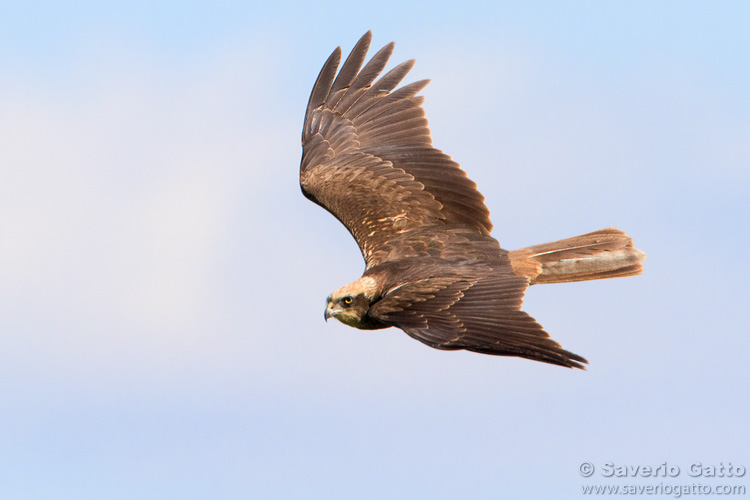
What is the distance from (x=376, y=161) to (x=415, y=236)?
132 centimetres

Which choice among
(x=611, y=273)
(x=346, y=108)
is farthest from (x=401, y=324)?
(x=346, y=108)

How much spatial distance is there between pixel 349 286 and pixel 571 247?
2.51 metres

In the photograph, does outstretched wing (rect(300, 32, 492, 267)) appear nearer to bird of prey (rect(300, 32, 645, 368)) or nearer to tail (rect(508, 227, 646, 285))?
bird of prey (rect(300, 32, 645, 368))

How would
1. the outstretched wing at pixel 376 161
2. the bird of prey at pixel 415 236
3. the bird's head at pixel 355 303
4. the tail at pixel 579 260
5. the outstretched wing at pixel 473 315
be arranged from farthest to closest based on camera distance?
the outstretched wing at pixel 376 161
the tail at pixel 579 260
the bird's head at pixel 355 303
the bird of prey at pixel 415 236
the outstretched wing at pixel 473 315

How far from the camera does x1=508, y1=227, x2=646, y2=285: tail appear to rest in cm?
1157

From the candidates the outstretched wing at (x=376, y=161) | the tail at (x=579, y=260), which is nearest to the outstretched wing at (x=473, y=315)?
the tail at (x=579, y=260)

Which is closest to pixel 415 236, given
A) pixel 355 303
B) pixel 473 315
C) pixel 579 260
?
pixel 355 303

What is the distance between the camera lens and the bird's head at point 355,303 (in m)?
10.8

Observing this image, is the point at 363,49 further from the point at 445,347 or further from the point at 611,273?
the point at 445,347

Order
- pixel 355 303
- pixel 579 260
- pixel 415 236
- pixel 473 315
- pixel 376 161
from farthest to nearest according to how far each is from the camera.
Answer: pixel 376 161 < pixel 415 236 < pixel 579 260 < pixel 355 303 < pixel 473 315

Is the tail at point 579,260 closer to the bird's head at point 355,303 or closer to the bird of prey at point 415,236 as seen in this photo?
the bird of prey at point 415,236

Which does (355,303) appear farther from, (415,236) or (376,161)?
(376,161)

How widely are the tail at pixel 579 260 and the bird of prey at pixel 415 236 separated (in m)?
0.01

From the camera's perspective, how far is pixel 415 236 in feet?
38.6
